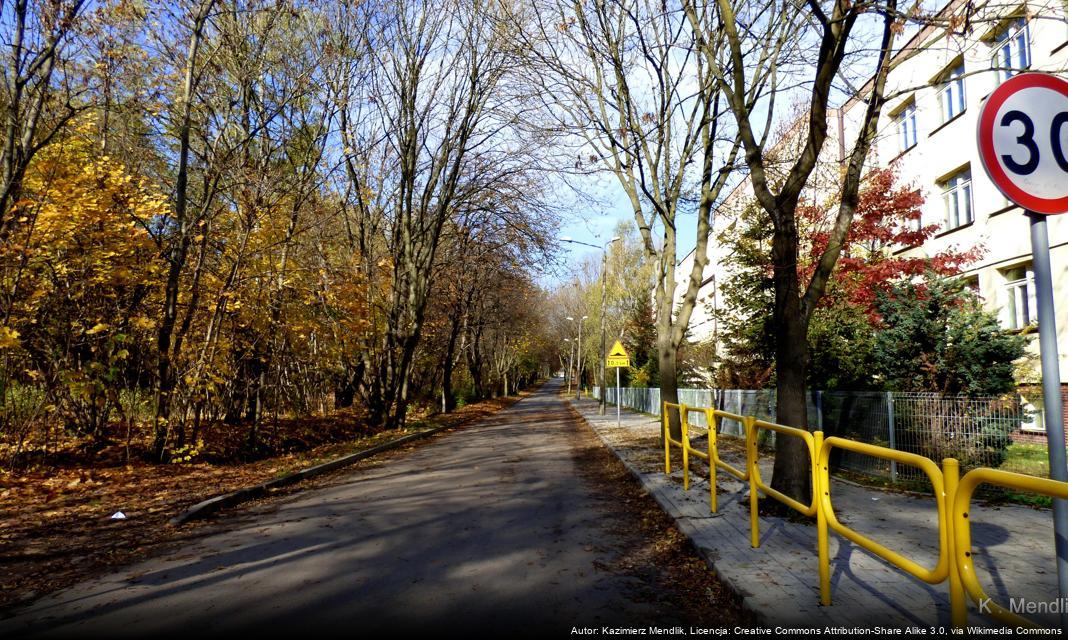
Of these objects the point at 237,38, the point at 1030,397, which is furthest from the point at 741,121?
the point at 237,38

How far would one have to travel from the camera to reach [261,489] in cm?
877

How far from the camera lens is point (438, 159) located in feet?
63.3

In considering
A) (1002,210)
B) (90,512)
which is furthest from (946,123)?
(90,512)

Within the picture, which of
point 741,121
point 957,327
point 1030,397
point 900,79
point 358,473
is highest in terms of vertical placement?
point 900,79

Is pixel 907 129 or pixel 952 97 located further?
Answer: pixel 907 129

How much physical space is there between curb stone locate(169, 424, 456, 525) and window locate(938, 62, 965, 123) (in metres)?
17.5

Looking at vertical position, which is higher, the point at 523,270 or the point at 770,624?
the point at 523,270

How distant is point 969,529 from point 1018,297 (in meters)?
15.4

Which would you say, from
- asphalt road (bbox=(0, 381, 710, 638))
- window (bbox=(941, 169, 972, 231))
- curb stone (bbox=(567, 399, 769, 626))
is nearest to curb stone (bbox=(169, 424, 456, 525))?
asphalt road (bbox=(0, 381, 710, 638))

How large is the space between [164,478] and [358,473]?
9.88ft

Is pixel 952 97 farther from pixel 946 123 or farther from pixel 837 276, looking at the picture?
pixel 837 276

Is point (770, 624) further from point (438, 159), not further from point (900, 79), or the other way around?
point (900, 79)

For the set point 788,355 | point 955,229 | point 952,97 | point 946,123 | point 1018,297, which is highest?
point 952,97

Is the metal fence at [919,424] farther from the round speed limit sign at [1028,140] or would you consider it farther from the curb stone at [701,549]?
the round speed limit sign at [1028,140]
